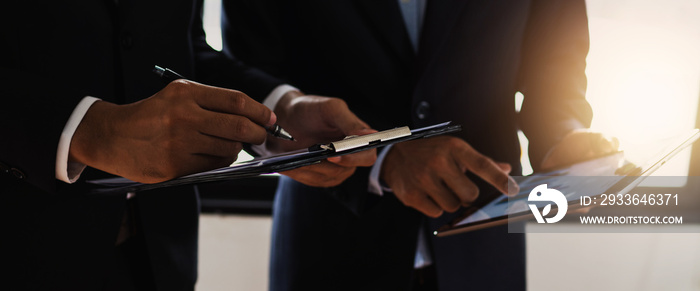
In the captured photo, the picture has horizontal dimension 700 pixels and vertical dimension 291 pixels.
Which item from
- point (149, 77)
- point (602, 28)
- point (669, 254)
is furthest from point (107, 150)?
point (669, 254)

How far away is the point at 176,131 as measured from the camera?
356 millimetres

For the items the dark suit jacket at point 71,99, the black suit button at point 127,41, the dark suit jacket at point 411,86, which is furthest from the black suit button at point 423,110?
the black suit button at point 127,41

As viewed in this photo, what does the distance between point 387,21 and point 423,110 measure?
160 mm

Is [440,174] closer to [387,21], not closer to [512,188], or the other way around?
[512,188]

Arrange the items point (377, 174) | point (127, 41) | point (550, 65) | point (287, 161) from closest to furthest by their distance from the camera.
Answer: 1. point (287, 161)
2. point (127, 41)
3. point (377, 174)
4. point (550, 65)

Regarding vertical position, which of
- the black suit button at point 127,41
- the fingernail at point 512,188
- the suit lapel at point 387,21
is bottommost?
the fingernail at point 512,188

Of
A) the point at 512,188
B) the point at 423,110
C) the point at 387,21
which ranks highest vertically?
the point at 387,21

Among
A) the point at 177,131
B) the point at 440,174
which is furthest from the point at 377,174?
the point at 177,131

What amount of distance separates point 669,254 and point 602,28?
695 millimetres

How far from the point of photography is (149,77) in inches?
19.9

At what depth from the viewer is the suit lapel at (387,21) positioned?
0.73 m

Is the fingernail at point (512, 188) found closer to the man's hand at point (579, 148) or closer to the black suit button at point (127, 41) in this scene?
the man's hand at point (579, 148)

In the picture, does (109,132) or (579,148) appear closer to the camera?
(109,132)

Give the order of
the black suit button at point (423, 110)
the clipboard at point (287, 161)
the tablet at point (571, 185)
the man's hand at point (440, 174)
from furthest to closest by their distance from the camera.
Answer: the black suit button at point (423, 110)
the man's hand at point (440, 174)
the tablet at point (571, 185)
the clipboard at point (287, 161)
